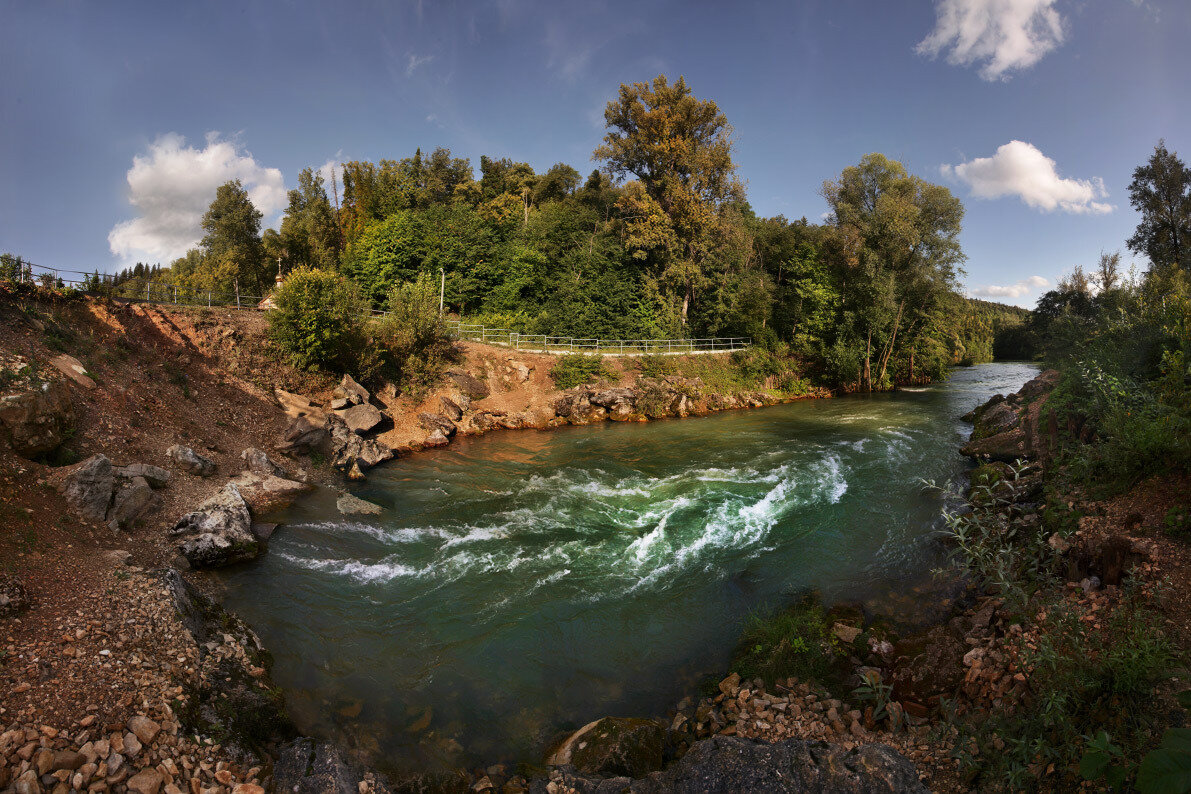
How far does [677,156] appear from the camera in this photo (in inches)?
1436

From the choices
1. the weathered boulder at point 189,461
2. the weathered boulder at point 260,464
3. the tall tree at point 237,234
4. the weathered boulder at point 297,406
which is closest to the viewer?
the weathered boulder at point 189,461

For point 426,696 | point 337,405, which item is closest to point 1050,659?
point 426,696

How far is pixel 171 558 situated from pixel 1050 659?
551 inches

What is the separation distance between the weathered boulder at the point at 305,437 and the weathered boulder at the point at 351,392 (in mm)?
3029

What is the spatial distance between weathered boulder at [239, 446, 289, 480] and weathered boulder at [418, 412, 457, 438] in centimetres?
790

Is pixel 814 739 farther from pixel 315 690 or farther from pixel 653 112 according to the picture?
pixel 653 112

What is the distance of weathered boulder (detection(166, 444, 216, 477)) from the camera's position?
43.8 ft

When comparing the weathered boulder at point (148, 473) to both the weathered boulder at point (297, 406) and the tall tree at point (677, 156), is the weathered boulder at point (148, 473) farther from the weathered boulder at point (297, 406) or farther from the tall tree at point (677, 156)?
the tall tree at point (677, 156)

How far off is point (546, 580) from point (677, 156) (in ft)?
113

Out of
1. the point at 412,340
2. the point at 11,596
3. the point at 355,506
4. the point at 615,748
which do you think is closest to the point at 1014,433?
the point at 615,748

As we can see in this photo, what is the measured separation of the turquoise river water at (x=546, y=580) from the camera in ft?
24.3

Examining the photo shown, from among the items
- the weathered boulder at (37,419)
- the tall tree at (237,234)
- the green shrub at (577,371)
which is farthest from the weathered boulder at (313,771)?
the tall tree at (237,234)

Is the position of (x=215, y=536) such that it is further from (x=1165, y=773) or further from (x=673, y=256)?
(x=673, y=256)

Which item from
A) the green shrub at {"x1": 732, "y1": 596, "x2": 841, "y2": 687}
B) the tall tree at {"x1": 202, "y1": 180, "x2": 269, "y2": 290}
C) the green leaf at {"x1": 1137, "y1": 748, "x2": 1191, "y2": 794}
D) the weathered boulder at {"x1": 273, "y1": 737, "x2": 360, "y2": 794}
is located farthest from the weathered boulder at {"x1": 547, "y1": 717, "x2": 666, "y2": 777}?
the tall tree at {"x1": 202, "y1": 180, "x2": 269, "y2": 290}
